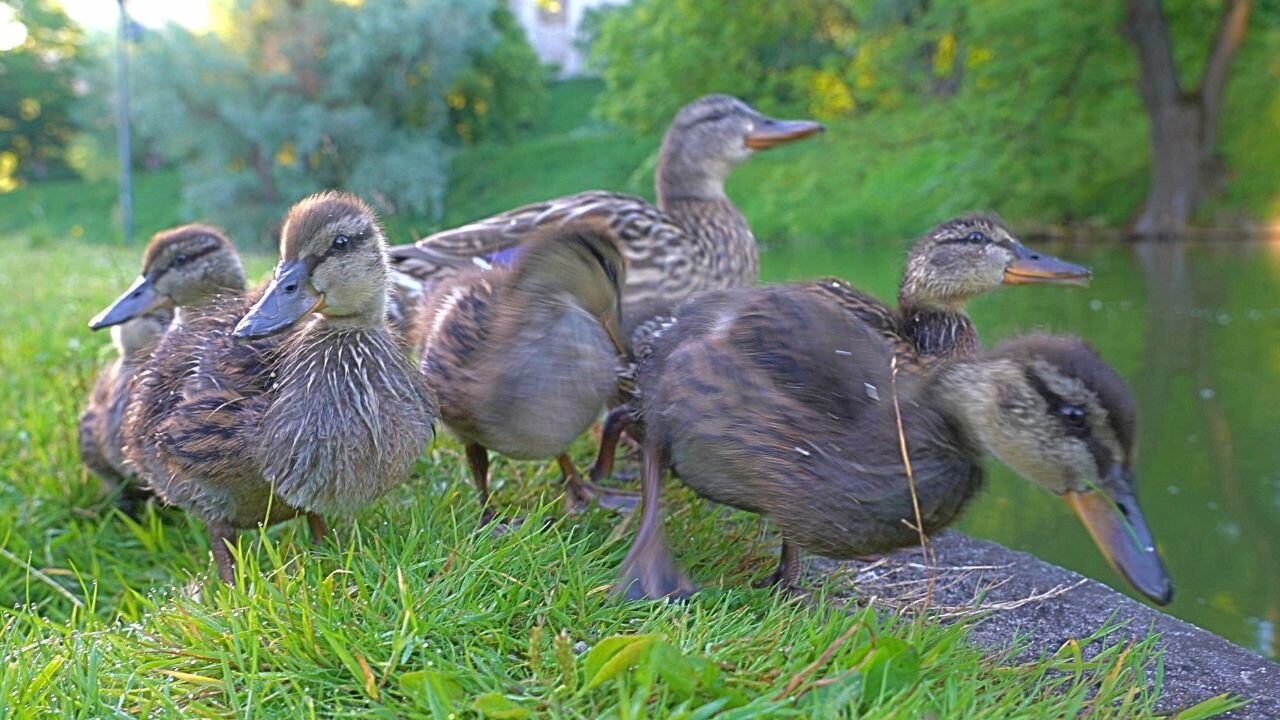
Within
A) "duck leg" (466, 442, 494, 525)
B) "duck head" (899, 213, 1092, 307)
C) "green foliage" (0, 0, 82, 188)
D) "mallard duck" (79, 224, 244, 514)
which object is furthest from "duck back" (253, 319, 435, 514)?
"green foliage" (0, 0, 82, 188)

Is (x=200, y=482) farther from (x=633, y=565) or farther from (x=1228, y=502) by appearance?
(x=1228, y=502)

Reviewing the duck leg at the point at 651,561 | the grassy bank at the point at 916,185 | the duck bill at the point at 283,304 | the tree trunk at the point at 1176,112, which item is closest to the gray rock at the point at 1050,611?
the duck leg at the point at 651,561

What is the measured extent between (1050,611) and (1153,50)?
1554 cm

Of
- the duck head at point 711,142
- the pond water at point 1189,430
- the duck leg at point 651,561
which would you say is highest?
the duck head at point 711,142

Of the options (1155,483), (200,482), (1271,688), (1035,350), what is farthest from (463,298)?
(1155,483)

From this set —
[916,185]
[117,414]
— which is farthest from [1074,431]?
[916,185]

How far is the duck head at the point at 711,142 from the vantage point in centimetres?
545

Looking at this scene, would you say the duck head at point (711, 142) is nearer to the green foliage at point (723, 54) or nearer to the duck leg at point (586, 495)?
the duck leg at point (586, 495)

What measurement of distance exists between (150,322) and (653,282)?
2057 mm

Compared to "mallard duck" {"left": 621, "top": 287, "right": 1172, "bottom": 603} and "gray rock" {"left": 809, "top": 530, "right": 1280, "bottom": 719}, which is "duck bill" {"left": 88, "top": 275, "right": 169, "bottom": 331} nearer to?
"mallard duck" {"left": 621, "top": 287, "right": 1172, "bottom": 603}

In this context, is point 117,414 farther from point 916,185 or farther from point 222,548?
point 916,185

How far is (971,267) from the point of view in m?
3.88

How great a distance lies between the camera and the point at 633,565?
8.84 ft

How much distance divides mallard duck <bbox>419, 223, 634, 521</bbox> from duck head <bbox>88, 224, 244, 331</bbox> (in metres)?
1.18
